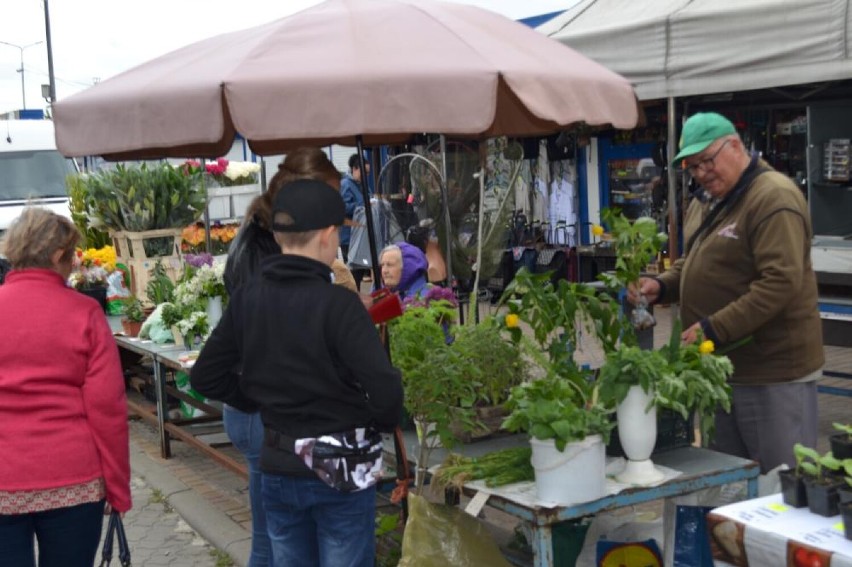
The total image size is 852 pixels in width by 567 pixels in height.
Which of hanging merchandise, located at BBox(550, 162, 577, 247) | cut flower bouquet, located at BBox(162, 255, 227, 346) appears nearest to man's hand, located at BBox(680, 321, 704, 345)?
cut flower bouquet, located at BBox(162, 255, 227, 346)

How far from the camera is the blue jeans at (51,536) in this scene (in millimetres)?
3326

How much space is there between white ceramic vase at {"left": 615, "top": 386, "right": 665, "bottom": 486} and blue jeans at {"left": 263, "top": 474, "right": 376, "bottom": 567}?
84cm

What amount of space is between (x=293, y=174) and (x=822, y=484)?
1.99m

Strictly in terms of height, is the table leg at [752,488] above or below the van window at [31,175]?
below

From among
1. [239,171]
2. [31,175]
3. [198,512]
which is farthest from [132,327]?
[31,175]

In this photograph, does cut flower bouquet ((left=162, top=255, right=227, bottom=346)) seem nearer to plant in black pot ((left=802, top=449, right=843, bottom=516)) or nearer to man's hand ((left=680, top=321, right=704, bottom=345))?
man's hand ((left=680, top=321, right=704, bottom=345))

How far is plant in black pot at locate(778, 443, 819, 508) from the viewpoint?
2.74 m

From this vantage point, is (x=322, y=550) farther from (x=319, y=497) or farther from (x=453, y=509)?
(x=453, y=509)

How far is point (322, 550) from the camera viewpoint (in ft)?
10.0

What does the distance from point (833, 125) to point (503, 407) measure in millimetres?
6405

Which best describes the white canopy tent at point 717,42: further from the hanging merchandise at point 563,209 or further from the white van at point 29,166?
the white van at point 29,166

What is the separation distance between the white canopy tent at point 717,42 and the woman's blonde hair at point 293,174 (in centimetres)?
334

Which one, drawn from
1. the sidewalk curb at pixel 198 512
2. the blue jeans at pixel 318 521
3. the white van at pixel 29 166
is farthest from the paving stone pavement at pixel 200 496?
the white van at pixel 29 166

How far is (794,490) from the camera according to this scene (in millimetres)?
2754
